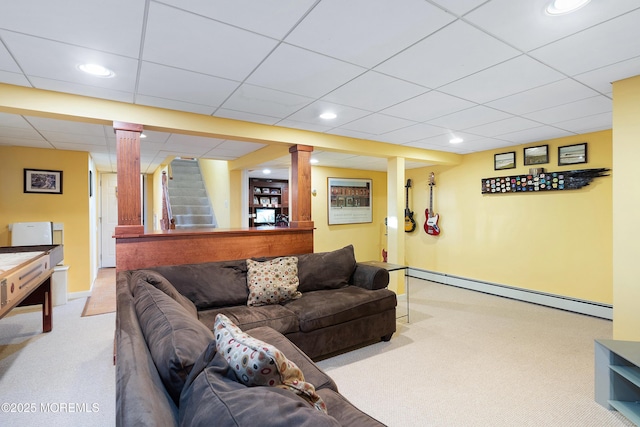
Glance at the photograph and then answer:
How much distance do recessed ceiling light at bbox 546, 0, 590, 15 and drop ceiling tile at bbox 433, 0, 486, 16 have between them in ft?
1.10

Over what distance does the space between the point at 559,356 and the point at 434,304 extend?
1.67 metres

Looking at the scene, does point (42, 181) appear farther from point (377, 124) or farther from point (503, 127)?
point (503, 127)

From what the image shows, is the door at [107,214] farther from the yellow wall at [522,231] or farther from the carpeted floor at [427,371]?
the yellow wall at [522,231]

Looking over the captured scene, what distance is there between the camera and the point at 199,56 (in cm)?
195

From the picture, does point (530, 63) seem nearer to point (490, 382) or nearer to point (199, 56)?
point (199, 56)

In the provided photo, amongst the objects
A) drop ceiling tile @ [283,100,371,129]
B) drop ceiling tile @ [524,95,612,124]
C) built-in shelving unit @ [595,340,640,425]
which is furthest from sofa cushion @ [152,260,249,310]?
drop ceiling tile @ [524,95,612,124]

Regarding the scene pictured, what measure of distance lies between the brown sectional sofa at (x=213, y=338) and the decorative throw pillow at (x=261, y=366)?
37mm

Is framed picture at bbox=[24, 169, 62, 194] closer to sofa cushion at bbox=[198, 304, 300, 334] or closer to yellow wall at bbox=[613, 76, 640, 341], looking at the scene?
sofa cushion at bbox=[198, 304, 300, 334]

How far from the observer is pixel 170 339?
3.81ft

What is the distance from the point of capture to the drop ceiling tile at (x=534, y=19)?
1487 mm

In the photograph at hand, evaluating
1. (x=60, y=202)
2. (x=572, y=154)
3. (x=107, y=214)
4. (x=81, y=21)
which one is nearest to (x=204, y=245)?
(x=81, y=21)

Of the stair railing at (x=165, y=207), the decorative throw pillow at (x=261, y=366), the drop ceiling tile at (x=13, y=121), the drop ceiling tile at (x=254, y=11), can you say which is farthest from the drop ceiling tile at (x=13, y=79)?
the stair railing at (x=165, y=207)

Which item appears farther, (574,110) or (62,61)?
(574,110)

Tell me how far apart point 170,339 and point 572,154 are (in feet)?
16.0
